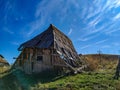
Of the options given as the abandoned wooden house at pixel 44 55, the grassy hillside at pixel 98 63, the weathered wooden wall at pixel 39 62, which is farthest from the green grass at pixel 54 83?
the grassy hillside at pixel 98 63

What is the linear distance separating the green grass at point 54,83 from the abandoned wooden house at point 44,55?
121cm

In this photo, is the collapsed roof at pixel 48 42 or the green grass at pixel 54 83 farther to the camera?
the collapsed roof at pixel 48 42

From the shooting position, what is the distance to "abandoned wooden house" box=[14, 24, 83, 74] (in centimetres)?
2574

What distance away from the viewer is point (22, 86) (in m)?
20.3

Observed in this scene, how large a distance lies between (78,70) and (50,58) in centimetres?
349

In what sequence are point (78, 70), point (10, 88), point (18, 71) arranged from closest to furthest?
point (10, 88), point (78, 70), point (18, 71)

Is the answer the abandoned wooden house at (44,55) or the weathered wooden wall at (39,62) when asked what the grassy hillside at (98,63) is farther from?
the weathered wooden wall at (39,62)

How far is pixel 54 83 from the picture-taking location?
798 inches

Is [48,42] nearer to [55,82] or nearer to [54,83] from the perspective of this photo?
[55,82]

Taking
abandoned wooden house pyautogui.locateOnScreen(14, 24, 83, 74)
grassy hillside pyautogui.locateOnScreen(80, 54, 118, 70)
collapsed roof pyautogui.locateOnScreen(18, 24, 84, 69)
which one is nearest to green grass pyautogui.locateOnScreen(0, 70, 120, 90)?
abandoned wooden house pyautogui.locateOnScreen(14, 24, 83, 74)

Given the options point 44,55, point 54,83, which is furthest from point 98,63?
point 54,83

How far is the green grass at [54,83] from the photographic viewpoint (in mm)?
17712

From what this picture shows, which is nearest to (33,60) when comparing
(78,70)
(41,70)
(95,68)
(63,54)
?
(41,70)

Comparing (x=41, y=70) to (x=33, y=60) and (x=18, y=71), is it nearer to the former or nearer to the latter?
(x=33, y=60)
